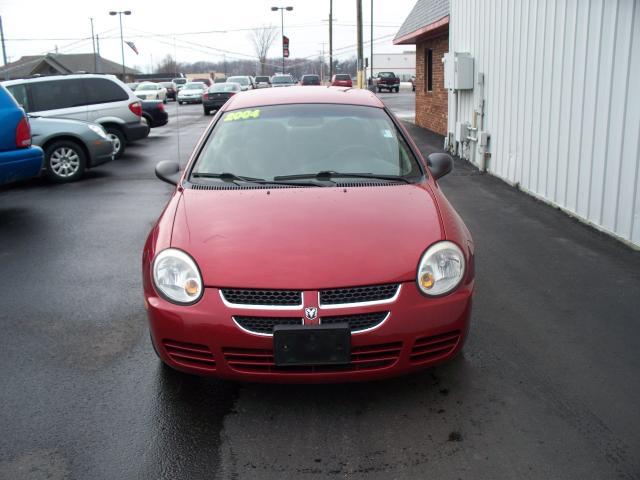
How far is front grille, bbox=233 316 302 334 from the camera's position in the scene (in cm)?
308

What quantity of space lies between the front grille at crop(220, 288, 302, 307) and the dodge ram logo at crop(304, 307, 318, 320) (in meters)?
0.05

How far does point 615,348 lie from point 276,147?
2.55 metres

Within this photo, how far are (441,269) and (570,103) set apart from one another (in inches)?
207

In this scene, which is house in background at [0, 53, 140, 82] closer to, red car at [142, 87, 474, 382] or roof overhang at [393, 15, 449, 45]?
roof overhang at [393, 15, 449, 45]

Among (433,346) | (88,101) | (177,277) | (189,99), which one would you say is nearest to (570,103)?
(433,346)

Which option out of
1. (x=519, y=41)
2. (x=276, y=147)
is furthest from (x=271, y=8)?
(x=276, y=147)

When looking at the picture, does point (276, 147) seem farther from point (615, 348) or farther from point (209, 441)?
point (615, 348)

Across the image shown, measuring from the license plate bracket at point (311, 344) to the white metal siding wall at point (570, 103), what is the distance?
14.6 ft

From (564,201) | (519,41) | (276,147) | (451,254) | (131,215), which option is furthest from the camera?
(519,41)

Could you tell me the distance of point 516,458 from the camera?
2955mm

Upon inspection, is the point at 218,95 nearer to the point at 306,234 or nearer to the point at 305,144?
the point at 305,144

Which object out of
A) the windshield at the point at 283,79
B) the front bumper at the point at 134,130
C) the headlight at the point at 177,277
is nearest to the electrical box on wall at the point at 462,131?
the front bumper at the point at 134,130

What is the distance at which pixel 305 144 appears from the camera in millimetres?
4512

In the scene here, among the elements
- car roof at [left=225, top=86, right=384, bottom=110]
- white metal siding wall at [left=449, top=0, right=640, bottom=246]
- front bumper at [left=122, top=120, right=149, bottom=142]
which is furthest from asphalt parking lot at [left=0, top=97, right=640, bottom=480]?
front bumper at [left=122, top=120, right=149, bottom=142]
